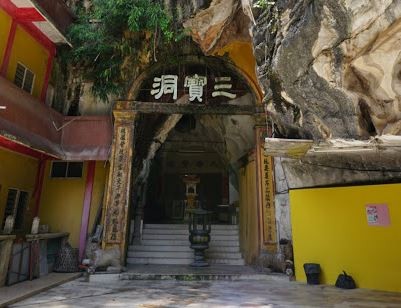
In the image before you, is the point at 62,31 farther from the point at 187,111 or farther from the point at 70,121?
the point at 187,111

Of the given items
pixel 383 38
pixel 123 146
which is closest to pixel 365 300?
pixel 383 38

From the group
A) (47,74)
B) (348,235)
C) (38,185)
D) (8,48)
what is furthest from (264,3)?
(38,185)

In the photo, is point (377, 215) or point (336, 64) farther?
point (377, 215)

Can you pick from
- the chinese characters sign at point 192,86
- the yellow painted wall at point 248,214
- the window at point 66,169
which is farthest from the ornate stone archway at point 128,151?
the window at point 66,169

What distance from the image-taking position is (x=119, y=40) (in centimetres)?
868

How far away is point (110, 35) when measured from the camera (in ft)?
28.1

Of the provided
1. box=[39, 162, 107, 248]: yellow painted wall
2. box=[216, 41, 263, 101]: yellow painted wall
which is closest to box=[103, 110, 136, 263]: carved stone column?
box=[39, 162, 107, 248]: yellow painted wall

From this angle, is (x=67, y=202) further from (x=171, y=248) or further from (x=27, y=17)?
(x=27, y=17)

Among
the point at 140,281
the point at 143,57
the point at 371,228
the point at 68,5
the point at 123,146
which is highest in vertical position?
the point at 68,5

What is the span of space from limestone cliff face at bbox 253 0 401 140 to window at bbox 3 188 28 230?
7.06 m

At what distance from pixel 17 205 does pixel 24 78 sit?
10.9ft

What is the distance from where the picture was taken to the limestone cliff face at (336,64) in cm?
414

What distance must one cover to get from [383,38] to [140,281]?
6.41m

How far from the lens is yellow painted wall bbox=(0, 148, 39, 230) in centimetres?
765
